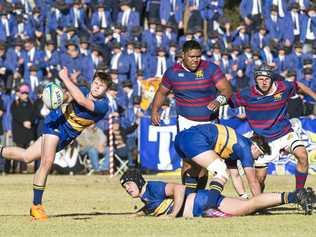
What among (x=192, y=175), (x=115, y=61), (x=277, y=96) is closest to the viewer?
(x=192, y=175)

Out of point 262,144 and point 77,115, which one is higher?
point 77,115

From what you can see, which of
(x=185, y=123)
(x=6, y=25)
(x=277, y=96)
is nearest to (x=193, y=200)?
(x=185, y=123)

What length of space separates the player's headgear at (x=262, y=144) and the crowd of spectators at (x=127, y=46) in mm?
10565

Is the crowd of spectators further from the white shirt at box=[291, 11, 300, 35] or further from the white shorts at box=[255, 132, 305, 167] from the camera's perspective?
the white shorts at box=[255, 132, 305, 167]

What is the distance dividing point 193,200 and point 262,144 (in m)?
1.41

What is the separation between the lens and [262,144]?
13.9 m

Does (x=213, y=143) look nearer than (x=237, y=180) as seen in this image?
Yes

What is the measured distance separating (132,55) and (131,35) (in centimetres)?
85

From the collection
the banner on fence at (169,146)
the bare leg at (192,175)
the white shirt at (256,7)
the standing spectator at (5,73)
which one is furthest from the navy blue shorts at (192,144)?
the white shirt at (256,7)

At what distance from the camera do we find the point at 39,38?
28.5 m

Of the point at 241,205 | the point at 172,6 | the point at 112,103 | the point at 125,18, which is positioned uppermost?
the point at 172,6

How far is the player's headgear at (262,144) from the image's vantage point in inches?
547

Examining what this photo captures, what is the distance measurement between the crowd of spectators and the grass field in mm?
7571

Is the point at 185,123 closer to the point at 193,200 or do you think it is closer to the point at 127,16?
the point at 193,200
